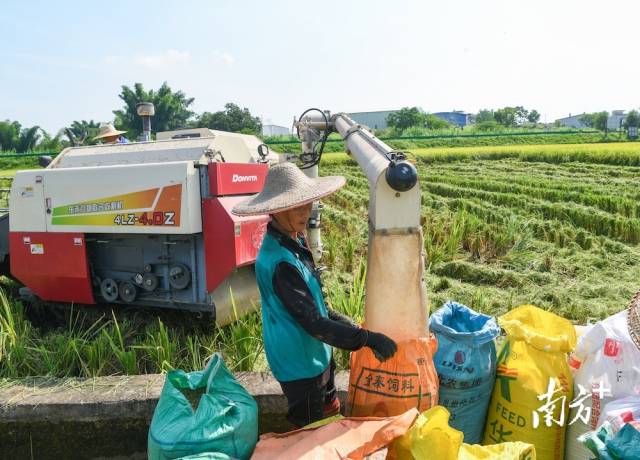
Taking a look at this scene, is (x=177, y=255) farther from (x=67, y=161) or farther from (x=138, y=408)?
(x=138, y=408)

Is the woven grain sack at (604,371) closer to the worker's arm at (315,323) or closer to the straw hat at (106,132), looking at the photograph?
the worker's arm at (315,323)

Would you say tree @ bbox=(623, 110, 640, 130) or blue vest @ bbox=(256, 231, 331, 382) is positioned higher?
tree @ bbox=(623, 110, 640, 130)

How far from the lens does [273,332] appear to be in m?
2.22

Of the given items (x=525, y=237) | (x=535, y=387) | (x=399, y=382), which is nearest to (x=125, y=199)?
(x=399, y=382)

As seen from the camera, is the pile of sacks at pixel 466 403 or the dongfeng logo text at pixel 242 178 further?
the dongfeng logo text at pixel 242 178

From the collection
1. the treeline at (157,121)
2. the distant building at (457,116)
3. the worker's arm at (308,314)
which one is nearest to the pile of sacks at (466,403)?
the worker's arm at (308,314)

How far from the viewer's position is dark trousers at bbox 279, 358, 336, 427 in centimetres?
225

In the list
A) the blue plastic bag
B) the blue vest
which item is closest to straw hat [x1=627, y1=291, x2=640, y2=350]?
the blue plastic bag

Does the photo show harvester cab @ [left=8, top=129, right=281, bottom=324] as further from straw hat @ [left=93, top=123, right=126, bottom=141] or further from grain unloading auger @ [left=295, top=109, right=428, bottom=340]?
grain unloading auger @ [left=295, top=109, right=428, bottom=340]

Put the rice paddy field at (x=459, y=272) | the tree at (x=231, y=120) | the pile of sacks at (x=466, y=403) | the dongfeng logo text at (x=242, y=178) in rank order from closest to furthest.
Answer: the pile of sacks at (x=466, y=403), the rice paddy field at (x=459, y=272), the dongfeng logo text at (x=242, y=178), the tree at (x=231, y=120)

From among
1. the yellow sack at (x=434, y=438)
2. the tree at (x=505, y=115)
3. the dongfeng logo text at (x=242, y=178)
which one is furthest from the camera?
the tree at (x=505, y=115)

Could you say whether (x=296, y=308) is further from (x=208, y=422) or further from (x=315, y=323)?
(x=208, y=422)

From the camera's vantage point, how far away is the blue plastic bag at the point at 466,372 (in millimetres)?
2379

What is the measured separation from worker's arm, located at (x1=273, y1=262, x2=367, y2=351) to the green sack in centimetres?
46
